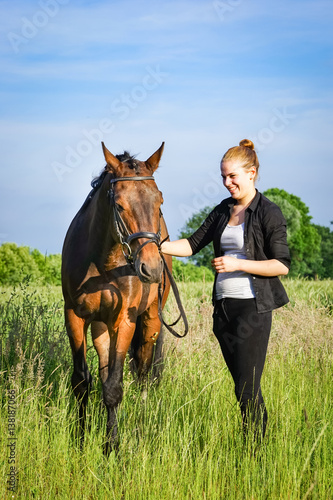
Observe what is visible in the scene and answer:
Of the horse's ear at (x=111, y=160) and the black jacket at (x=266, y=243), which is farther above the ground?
the horse's ear at (x=111, y=160)

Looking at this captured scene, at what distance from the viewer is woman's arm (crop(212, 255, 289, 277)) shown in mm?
3512

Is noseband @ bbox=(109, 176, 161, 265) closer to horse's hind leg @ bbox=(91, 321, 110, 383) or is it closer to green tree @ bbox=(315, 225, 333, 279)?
horse's hind leg @ bbox=(91, 321, 110, 383)

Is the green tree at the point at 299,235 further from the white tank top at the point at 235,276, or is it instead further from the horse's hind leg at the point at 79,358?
the white tank top at the point at 235,276

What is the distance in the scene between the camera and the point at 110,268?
445 centimetres

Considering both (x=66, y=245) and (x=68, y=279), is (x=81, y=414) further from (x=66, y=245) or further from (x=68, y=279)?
(x=66, y=245)

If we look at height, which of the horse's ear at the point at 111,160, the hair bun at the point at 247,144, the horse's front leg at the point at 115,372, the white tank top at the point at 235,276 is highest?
the hair bun at the point at 247,144

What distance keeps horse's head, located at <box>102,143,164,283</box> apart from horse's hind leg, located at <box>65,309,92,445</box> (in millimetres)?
1039

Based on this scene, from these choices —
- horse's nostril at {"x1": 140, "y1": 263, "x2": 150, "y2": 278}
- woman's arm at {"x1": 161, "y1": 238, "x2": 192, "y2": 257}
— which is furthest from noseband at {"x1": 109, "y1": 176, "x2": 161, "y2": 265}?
woman's arm at {"x1": 161, "y1": 238, "x2": 192, "y2": 257}

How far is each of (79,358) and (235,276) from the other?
1.73 m

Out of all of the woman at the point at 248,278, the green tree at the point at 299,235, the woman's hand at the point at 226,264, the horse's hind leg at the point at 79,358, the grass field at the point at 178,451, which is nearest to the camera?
the grass field at the point at 178,451

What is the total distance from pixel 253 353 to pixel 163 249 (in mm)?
1049

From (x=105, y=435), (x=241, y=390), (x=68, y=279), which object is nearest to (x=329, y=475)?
(x=241, y=390)

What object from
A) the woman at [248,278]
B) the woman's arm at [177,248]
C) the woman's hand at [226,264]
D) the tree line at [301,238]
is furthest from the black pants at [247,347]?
the tree line at [301,238]

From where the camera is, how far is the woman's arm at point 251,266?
11.5ft
